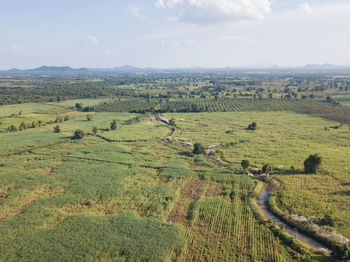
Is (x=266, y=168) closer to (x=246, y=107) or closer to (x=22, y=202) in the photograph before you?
(x=22, y=202)

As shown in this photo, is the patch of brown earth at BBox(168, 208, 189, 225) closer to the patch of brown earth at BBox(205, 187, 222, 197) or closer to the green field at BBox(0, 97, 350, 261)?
the green field at BBox(0, 97, 350, 261)

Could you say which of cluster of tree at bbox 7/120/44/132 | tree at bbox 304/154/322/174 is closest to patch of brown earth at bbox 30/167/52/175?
cluster of tree at bbox 7/120/44/132

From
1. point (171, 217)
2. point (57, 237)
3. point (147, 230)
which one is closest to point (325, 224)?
point (171, 217)

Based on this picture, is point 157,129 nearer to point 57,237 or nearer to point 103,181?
point 103,181

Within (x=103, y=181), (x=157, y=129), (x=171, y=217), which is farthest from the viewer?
(x=157, y=129)

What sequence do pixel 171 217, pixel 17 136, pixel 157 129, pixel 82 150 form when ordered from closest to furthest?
pixel 171 217
pixel 82 150
pixel 17 136
pixel 157 129

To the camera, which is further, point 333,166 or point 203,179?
point 333,166

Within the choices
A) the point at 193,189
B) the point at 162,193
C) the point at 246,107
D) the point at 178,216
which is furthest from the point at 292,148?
the point at 246,107
